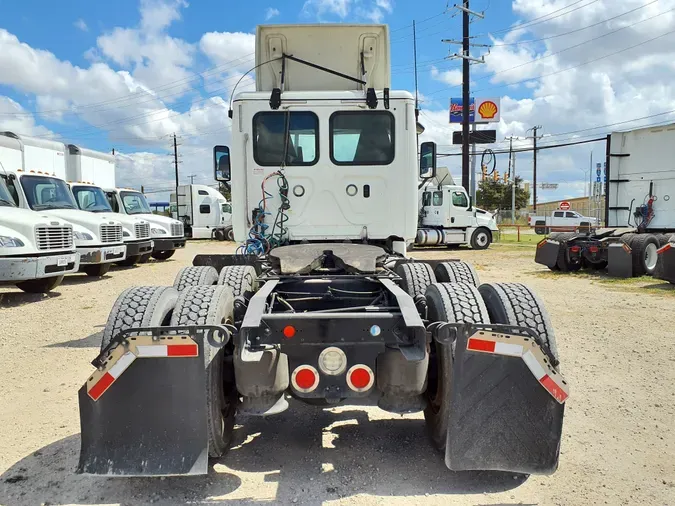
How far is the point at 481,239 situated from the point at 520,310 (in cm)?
2167

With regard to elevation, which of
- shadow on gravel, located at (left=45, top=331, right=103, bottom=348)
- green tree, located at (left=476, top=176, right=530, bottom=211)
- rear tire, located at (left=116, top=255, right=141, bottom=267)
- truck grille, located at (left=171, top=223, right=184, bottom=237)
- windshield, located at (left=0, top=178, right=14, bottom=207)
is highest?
green tree, located at (left=476, top=176, right=530, bottom=211)

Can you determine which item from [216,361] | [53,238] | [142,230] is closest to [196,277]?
[216,361]

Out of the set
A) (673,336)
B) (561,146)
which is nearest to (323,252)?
(673,336)

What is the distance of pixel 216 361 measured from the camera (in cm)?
313

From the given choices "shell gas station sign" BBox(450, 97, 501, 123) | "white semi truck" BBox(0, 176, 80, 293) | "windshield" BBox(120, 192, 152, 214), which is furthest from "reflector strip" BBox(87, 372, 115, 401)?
"shell gas station sign" BBox(450, 97, 501, 123)

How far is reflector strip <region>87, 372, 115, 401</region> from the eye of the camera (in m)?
2.90

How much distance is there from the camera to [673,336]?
7086 millimetres

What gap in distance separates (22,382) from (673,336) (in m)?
7.52

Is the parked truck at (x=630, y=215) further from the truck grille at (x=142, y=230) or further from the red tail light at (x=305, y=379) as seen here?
the red tail light at (x=305, y=379)

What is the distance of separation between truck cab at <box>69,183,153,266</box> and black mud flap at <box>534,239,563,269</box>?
1094cm

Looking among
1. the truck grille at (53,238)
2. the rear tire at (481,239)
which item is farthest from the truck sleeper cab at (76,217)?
the rear tire at (481,239)

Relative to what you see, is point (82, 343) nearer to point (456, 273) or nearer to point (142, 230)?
point (456, 273)

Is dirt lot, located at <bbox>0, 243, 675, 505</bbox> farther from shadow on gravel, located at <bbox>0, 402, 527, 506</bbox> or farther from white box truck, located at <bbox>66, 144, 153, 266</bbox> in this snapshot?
white box truck, located at <bbox>66, 144, 153, 266</bbox>

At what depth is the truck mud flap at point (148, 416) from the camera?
2.91 metres
